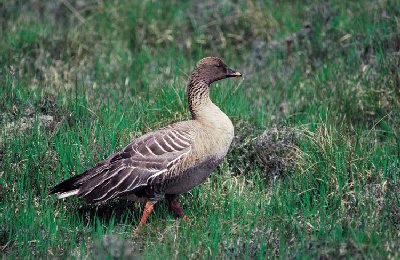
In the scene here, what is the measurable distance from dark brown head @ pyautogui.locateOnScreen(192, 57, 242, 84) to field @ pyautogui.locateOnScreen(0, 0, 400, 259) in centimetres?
90

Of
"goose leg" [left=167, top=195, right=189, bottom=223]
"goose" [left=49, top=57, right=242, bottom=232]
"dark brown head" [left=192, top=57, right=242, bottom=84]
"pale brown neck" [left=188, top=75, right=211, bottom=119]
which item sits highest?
"dark brown head" [left=192, top=57, right=242, bottom=84]

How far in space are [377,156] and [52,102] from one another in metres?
3.57

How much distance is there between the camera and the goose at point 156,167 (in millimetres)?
6336

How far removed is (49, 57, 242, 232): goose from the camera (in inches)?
249

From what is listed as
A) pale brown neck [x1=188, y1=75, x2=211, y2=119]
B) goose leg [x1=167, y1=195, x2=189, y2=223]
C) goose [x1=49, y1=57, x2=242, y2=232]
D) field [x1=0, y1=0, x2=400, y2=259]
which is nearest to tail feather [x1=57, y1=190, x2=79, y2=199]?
goose [x1=49, y1=57, x2=242, y2=232]

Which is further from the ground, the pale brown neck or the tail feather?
the pale brown neck

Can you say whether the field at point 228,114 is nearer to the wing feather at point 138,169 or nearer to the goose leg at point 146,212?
the goose leg at point 146,212

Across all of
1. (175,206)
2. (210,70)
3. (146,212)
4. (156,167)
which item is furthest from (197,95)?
(146,212)

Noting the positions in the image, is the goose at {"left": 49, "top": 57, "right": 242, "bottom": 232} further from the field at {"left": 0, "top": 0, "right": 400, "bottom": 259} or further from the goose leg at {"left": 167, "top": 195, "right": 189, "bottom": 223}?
the field at {"left": 0, "top": 0, "right": 400, "bottom": 259}

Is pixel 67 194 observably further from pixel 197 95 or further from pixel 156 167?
pixel 197 95

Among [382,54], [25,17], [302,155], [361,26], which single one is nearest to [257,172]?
[302,155]

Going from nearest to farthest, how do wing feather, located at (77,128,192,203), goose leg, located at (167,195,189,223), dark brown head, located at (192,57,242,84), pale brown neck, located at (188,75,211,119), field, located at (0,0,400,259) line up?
field, located at (0,0,400,259) < wing feather, located at (77,128,192,203) < goose leg, located at (167,195,189,223) < pale brown neck, located at (188,75,211,119) < dark brown head, located at (192,57,242,84)

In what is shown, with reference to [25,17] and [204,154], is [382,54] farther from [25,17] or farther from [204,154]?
[25,17]

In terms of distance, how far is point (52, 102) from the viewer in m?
8.04
